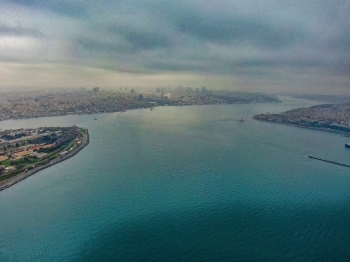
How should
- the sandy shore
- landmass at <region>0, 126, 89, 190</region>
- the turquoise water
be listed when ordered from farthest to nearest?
landmass at <region>0, 126, 89, 190</region>
the sandy shore
the turquoise water

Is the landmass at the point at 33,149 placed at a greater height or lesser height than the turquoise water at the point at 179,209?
greater

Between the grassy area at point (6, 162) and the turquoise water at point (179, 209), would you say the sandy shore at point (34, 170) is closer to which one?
the turquoise water at point (179, 209)

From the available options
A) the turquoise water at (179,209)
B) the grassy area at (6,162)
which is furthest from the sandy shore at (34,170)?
the grassy area at (6,162)

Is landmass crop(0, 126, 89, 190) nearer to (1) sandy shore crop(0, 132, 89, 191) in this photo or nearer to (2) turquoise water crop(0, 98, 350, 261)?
(1) sandy shore crop(0, 132, 89, 191)

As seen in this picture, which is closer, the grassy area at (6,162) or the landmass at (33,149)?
Result: the landmass at (33,149)

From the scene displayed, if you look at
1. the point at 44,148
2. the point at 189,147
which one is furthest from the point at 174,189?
the point at 44,148

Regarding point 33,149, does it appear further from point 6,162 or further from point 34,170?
point 34,170

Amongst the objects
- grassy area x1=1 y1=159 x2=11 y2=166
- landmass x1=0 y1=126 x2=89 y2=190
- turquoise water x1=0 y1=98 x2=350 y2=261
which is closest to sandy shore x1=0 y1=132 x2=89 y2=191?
landmass x1=0 y1=126 x2=89 y2=190
